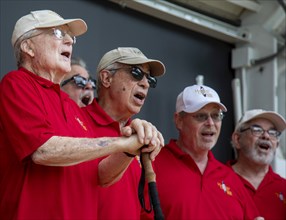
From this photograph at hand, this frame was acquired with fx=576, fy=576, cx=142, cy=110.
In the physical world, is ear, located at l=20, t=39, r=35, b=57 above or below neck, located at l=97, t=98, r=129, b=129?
above

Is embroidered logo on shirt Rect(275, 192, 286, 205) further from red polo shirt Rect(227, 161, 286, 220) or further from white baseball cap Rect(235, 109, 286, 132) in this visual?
white baseball cap Rect(235, 109, 286, 132)

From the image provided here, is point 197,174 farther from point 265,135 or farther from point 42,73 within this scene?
point 42,73

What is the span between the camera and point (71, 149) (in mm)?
1996

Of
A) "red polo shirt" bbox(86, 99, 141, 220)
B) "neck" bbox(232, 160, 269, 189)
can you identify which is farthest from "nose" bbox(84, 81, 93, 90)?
"neck" bbox(232, 160, 269, 189)

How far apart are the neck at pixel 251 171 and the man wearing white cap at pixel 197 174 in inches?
13.1

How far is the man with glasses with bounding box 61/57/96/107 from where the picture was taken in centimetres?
358

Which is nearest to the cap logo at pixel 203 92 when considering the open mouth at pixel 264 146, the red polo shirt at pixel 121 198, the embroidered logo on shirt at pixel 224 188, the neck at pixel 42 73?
the embroidered logo on shirt at pixel 224 188

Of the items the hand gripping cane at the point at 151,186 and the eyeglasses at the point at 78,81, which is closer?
the hand gripping cane at the point at 151,186

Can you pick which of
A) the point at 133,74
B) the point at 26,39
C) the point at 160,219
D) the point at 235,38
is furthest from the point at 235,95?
the point at 160,219

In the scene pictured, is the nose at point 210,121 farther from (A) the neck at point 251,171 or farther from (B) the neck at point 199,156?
(A) the neck at point 251,171

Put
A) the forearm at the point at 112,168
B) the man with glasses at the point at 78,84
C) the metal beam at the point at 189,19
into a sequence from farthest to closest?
the metal beam at the point at 189,19 < the man with glasses at the point at 78,84 < the forearm at the point at 112,168

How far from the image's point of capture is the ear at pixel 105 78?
10.1 feet

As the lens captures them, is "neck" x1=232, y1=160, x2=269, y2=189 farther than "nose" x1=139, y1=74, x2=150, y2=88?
Yes

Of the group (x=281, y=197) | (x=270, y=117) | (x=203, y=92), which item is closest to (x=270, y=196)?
(x=281, y=197)
